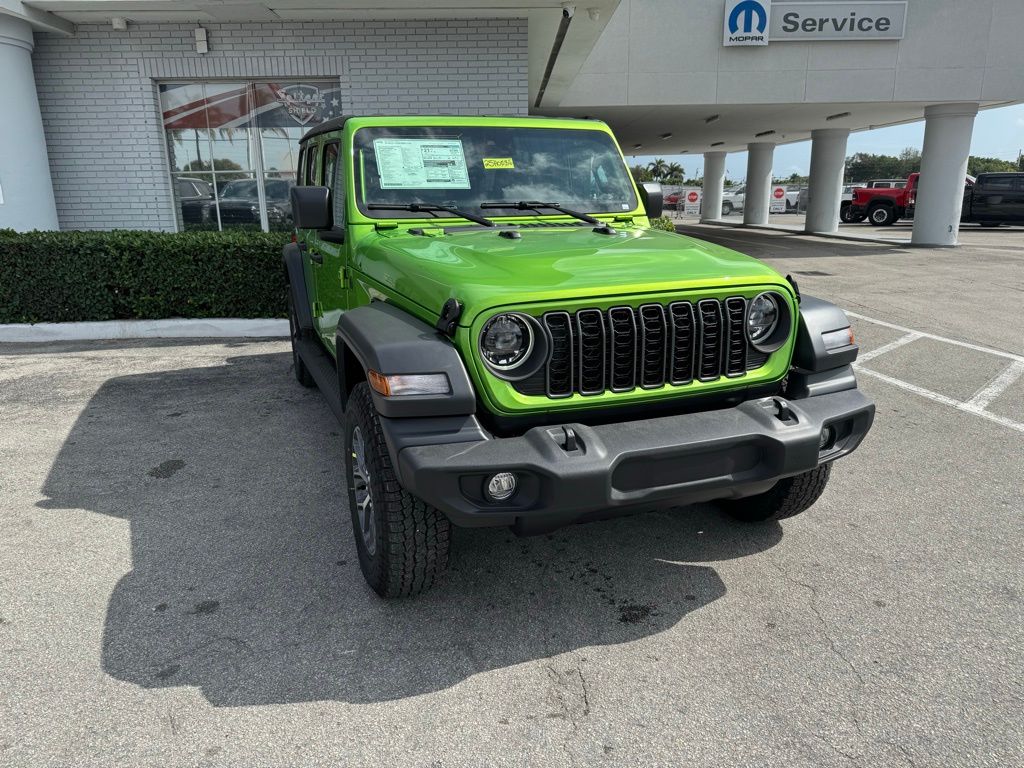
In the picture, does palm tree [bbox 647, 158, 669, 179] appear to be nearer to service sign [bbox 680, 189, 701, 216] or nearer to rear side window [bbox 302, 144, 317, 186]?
service sign [bbox 680, 189, 701, 216]

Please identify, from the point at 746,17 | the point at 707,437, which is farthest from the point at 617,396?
the point at 746,17

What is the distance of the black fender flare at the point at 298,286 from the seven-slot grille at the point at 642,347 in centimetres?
309

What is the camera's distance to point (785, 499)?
339 centimetres

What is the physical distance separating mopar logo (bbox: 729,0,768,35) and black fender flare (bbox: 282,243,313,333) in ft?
41.5

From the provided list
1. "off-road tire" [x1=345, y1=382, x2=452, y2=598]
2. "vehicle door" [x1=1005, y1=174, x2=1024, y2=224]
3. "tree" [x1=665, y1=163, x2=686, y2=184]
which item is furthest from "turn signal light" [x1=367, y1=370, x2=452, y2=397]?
"tree" [x1=665, y1=163, x2=686, y2=184]

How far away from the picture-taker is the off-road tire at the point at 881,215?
95.1 ft

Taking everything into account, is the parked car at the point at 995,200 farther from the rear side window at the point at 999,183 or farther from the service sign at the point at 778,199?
the service sign at the point at 778,199

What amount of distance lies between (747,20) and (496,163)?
13443 millimetres

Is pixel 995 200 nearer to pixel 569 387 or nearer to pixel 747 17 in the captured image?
pixel 747 17

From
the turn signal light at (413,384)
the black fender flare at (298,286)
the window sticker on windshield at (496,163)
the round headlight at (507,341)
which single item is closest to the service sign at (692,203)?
the black fender flare at (298,286)

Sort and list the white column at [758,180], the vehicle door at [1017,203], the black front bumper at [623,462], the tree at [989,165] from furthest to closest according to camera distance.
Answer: the tree at [989,165]
the white column at [758,180]
the vehicle door at [1017,203]
the black front bumper at [623,462]

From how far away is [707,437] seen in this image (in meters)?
2.58

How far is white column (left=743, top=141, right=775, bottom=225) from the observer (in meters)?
27.7

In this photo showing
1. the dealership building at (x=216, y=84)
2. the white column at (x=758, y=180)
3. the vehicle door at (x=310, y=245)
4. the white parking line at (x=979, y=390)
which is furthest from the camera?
the white column at (x=758, y=180)
